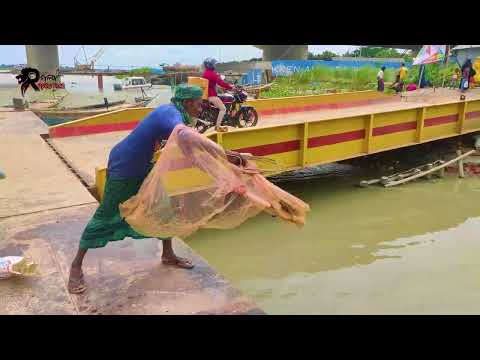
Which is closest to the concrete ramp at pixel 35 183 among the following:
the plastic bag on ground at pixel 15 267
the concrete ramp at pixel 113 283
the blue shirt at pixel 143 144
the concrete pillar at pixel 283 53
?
the concrete ramp at pixel 113 283

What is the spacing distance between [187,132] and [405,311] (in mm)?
3092

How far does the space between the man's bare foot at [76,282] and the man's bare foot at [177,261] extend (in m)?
0.69

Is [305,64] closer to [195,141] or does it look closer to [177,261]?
[177,261]

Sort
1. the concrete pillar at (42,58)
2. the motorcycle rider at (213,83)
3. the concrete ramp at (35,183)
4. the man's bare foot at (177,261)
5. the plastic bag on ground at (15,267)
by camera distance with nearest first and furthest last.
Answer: the plastic bag on ground at (15,267) → the man's bare foot at (177,261) → the concrete ramp at (35,183) → the motorcycle rider at (213,83) → the concrete pillar at (42,58)

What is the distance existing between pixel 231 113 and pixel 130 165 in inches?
226

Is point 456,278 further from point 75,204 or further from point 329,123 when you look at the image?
point 75,204

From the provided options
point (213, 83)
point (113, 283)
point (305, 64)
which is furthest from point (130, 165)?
point (305, 64)

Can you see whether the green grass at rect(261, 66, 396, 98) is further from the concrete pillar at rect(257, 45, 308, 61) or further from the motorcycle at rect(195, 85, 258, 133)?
the concrete pillar at rect(257, 45, 308, 61)

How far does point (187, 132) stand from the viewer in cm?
274

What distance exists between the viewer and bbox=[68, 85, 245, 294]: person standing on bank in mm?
2941

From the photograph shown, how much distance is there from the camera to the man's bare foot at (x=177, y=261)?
11.8ft

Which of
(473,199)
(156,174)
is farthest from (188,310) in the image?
(473,199)

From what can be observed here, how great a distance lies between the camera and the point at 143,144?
3.03 m

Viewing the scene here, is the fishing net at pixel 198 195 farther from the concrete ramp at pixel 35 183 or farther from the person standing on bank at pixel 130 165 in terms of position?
the concrete ramp at pixel 35 183
